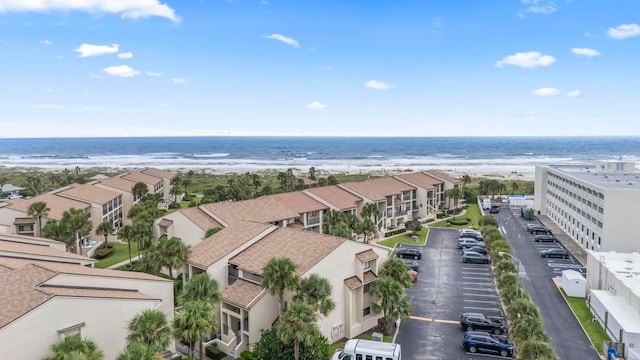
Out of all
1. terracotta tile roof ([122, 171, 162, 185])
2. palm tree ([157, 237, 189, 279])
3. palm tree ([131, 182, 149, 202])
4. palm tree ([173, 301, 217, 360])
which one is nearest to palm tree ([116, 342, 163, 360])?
palm tree ([173, 301, 217, 360])

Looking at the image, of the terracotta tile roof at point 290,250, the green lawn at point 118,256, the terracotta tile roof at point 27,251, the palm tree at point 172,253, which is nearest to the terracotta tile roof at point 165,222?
the green lawn at point 118,256

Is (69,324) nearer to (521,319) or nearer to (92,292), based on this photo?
(92,292)

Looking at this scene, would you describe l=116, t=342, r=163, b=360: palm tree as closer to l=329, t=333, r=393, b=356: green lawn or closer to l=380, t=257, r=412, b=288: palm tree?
l=329, t=333, r=393, b=356: green lawn

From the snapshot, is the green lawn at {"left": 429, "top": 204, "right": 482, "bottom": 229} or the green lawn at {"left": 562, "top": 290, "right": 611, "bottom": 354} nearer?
the green lawn at {"left": 562, "top": 290, "right": 611, "bottom": 354}

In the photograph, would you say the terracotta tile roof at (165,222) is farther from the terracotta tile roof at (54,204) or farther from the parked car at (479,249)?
the parked car at (479,249)

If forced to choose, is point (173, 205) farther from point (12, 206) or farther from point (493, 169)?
point (493, 169)

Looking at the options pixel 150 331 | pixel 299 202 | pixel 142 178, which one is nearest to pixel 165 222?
pixel 299 202
